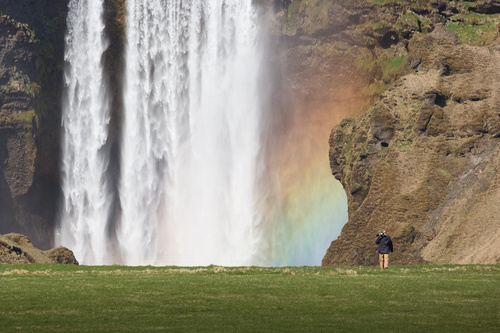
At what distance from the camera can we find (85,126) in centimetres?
9462

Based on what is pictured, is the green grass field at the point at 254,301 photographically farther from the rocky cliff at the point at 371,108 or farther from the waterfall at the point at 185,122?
the waterfall at the point at 185,122

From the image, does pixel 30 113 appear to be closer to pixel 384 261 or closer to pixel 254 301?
pixel 384 261

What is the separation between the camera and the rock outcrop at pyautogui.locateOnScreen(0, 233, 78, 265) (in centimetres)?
5275

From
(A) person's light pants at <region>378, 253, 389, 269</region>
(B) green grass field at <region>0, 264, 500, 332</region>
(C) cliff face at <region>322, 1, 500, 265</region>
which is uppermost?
(C) cliff face at <region>322, 1, 500, 265</region>

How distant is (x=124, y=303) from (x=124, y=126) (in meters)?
70.2

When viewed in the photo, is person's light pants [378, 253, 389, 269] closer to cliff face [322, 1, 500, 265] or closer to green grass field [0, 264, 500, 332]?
green grass field [0, 264, 500, 332]

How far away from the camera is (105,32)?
94.6 metres

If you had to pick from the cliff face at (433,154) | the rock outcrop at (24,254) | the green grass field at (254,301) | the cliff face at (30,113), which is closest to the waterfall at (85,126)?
the cliff face at (30,113)

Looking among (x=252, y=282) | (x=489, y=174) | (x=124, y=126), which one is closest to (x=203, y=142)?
(x=124, y=126)

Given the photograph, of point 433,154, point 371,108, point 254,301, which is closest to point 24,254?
point 254,301

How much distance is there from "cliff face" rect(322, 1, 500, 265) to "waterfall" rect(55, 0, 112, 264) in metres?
30.4

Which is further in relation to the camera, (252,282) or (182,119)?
(182,119)

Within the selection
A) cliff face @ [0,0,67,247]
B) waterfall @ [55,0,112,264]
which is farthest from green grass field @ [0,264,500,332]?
waterfall @ [55,0,112,264]

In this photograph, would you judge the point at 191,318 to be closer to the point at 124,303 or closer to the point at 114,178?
the point at 124,303
